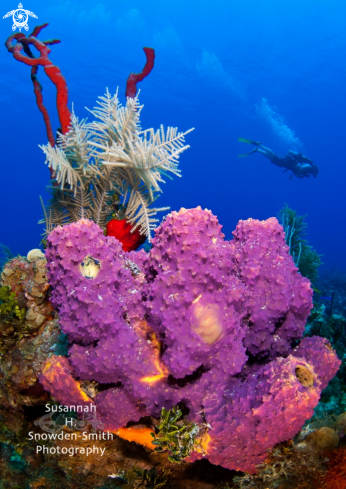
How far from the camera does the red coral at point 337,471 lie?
2.02 meters

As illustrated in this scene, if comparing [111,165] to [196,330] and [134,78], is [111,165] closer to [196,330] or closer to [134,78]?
[134,78]

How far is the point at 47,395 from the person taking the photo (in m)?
3.12

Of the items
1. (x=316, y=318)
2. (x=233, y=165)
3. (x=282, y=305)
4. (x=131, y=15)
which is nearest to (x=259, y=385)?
(x=282, y=305)

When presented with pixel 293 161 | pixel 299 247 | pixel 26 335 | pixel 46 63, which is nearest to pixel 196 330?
pixel 26 335

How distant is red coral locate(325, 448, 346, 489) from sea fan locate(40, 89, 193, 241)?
273 centimetres

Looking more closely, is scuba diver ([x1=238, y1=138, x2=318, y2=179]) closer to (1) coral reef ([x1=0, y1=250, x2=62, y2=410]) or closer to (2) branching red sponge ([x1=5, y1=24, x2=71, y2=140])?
(2) branching red sponge ([x1=5, y1=24, x2=71, y2=140])

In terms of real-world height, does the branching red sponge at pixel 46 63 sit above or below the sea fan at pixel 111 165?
above

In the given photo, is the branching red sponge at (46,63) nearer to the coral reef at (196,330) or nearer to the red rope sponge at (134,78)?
the red rope sponge at (134,78)

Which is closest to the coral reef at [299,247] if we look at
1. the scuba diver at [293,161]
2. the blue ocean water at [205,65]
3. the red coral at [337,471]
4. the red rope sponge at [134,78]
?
the red rope sponge at [134,78]

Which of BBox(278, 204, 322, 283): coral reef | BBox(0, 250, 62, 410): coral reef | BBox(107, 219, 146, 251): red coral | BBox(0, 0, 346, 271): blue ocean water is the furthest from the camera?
BBox(0, 0, 346, 271): blue ocean water

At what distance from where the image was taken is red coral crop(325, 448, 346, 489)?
202 centimetres

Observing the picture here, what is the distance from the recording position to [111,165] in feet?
11.9

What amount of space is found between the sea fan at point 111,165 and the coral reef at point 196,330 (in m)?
1.39

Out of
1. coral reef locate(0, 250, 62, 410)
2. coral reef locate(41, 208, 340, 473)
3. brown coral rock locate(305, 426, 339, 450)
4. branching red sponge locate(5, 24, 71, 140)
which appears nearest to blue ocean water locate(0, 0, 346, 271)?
branching red sponge locate(5, 24, 71, 140)
